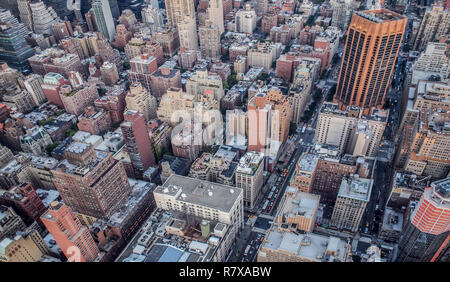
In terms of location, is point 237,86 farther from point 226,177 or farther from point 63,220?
point 63,220

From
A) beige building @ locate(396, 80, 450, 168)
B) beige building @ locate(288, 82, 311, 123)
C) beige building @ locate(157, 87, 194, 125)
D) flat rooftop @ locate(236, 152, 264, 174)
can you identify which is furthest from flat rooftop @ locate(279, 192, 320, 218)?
beige building @ locate(157, 87, 194, 125)

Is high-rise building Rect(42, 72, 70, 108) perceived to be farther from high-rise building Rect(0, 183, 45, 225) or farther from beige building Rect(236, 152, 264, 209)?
beige building Rect(236, 152, 264, 209)

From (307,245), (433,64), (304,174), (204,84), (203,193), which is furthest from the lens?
(204,84)

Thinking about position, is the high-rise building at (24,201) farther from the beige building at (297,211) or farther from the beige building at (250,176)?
the beige building at (297,211)

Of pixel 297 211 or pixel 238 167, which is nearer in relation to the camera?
pixel 297 211

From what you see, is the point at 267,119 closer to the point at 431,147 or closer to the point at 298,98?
the point at 298,98

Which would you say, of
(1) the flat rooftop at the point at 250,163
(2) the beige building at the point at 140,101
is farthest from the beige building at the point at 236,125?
(2) the beige building at the point at 140,101

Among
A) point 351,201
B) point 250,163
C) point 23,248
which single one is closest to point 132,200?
point 23,248

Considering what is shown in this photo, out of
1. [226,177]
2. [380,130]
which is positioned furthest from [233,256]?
[380,130]
